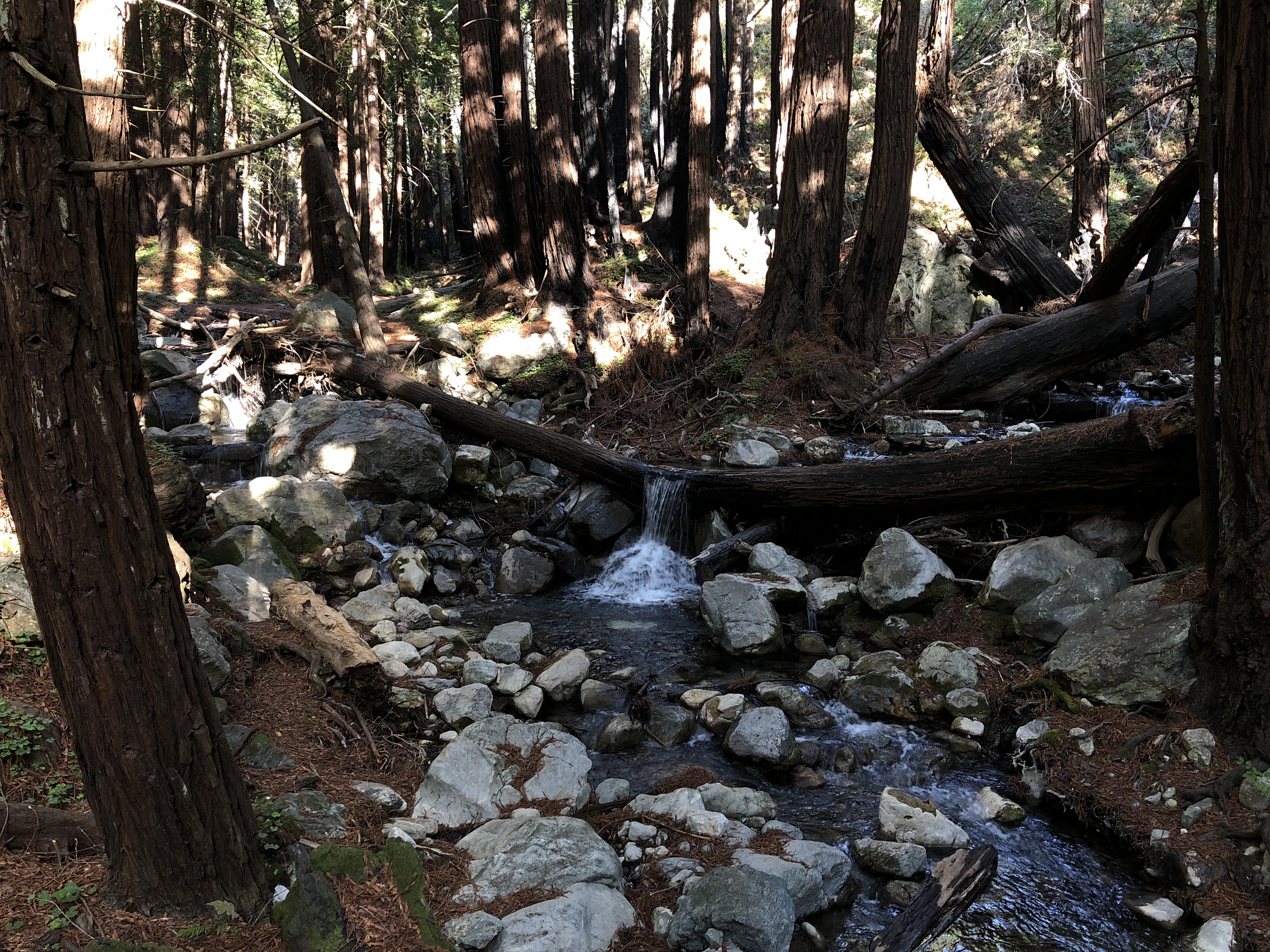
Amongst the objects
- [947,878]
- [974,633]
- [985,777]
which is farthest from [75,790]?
[974,633]

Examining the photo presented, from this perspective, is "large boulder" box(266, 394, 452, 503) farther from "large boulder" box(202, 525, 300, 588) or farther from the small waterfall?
the small waterfall

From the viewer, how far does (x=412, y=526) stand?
29.4ft

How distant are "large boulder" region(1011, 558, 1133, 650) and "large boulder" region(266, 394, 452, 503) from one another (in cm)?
636

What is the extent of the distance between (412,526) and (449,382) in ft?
12.6

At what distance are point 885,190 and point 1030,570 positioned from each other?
595 cm

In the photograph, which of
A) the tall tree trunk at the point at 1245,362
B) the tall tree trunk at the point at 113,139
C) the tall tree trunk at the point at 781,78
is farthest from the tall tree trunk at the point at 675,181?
the tall tree trunk at the point at 1245,362

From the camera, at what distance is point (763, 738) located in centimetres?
504

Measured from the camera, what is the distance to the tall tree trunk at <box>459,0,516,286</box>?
13938mm

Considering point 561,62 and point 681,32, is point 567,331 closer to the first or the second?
point 561,62

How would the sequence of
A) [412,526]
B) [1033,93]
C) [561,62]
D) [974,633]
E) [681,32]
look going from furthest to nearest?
[1033,93]
[681,32]
[561,62]
[412,526]
[974,633]

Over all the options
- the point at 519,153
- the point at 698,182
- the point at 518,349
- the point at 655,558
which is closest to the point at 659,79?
the point at 519,153

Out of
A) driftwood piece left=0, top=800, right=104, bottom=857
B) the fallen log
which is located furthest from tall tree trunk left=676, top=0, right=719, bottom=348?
driftwood piece left=0, top=800, right=104, bottom=857

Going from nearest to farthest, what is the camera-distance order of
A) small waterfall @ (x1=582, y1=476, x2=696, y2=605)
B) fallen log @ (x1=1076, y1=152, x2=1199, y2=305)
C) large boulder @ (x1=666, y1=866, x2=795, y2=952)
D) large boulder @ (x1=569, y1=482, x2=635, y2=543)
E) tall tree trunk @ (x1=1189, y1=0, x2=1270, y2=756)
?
large boulder @ (x1=666, y1=866, x2=795, y2=952)
tall tree trunk @ (x1=1189, y1=0, x2=1270, y2=756)
fallen log @ (x1=1076, y1=152, x2=1199, y2=305)
small waterfall @ (x1=582, y1=476, x2=696, y2=605)
large boulder @ (x1=569, y1=482, x2=635, y2=543)

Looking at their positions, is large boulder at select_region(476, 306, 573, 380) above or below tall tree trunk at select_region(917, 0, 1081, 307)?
below
